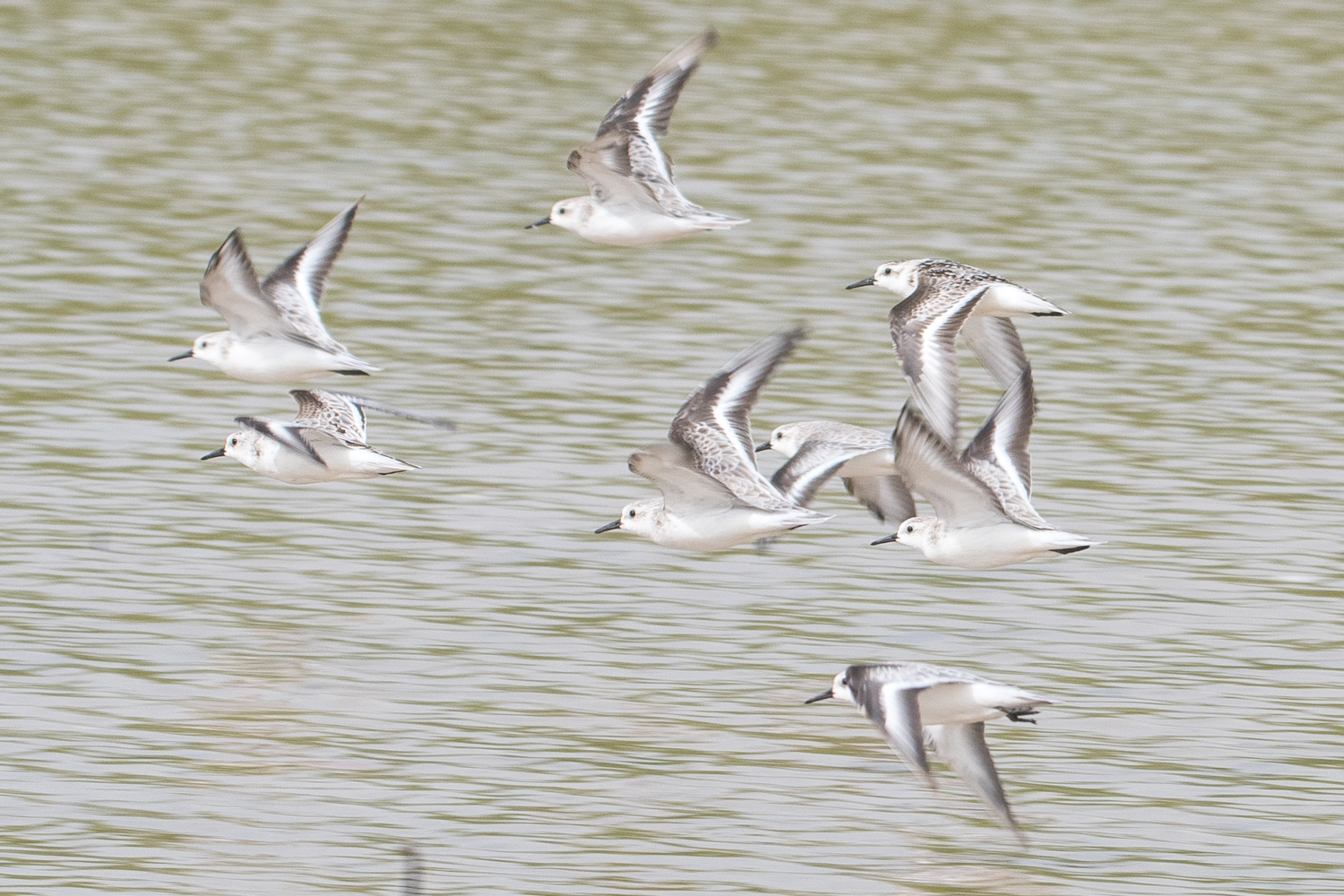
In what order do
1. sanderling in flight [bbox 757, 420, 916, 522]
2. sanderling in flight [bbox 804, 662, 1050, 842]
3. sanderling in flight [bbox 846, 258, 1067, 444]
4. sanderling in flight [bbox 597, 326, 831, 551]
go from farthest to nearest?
sanderling in flight [bbox 757, 420, 916, 522], sanderling in flight [bbox 846, 258, 1067, 444], sanderling in flight [bbox 597, 326, 831, 551], sanderling in flight [bbox 804, 662, 1050, 842]

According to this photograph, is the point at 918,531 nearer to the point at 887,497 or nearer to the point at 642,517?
the point at 642,517

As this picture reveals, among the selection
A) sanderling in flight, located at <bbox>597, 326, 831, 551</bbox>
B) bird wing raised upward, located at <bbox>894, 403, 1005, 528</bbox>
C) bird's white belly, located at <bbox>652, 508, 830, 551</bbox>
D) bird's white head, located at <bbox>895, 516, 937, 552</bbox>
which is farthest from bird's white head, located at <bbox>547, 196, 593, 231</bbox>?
bird wing raised upward, located at <bbox>894, 403, 1005, 528</bbox>

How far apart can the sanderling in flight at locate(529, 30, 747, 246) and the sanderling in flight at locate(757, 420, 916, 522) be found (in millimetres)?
1431

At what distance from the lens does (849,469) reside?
13227mm

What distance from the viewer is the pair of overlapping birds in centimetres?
1064

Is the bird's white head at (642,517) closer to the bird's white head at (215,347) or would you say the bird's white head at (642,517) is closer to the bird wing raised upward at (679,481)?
the bird wing raised upward at (679,481)

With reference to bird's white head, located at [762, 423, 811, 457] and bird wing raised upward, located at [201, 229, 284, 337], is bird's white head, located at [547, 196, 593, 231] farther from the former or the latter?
bird wing raised upward, located at [201, 229, 284, 337]

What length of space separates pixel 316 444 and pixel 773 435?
2.99 metres

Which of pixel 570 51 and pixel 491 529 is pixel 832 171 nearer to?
pixel 570 51

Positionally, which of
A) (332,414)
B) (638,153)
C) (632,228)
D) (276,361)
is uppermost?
(638,153)

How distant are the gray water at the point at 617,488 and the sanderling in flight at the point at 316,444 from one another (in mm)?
767

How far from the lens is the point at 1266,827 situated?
1090 cm

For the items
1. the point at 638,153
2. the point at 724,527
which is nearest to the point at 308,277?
the point at 638,153

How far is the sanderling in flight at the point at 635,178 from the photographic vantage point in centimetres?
1438
